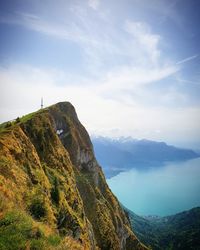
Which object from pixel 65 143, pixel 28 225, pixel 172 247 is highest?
pixel 65 143

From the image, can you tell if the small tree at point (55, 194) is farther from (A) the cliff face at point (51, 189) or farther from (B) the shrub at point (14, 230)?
(B) the shrub at point (14, 230)

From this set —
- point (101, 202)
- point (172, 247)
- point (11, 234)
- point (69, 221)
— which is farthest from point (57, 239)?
point (172, 247)

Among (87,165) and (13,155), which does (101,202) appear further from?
(13,155)

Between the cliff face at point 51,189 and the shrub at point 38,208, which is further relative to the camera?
the shrub at point 38,208

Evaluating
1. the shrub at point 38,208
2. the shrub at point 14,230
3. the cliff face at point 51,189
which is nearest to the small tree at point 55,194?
the cliff face at point 51,189

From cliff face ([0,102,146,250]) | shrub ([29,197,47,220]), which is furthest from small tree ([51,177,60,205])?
shrub ([29,197,47,220])

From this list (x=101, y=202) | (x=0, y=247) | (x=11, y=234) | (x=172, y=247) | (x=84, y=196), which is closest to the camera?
(x=0, y=247)

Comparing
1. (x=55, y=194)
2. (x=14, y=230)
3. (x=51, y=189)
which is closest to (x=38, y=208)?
(x=14, y=230)

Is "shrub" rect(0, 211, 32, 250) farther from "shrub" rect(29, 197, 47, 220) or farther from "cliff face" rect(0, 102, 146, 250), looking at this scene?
"shrub" rect(29, 197, 47, 220)
